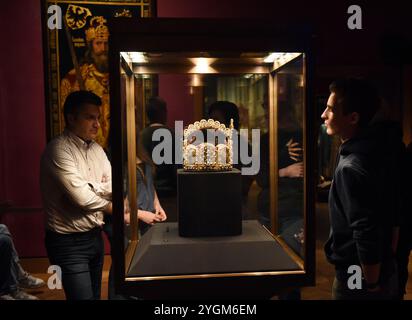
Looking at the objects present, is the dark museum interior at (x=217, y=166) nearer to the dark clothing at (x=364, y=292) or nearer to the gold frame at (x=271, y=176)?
the gold frame at (x=271, y=176)

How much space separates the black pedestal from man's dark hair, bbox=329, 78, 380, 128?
1.66ft

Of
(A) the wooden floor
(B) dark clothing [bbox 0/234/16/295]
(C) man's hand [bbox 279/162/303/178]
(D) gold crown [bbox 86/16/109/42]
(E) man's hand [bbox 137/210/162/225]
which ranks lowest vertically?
(A) the wooden floor

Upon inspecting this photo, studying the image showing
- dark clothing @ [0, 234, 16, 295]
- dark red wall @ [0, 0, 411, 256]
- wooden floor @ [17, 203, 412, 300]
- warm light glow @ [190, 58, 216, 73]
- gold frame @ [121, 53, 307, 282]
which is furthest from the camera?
dark red wall @ [0, 0, 411, 256]

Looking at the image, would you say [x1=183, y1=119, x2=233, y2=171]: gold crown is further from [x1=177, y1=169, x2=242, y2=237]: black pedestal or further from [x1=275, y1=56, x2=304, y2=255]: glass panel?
[x1=275, y1=56, x2=304, y2=255]: glass panel

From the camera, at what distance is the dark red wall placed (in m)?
3.43

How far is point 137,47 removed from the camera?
1.47m

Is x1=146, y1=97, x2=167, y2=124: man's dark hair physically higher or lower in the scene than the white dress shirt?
higher

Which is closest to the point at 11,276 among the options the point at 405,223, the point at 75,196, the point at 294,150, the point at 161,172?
the point at 75,196

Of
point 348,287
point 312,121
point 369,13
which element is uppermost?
point 369,13

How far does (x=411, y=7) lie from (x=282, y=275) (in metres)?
2.99

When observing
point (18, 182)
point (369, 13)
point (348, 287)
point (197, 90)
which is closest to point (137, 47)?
point (197, 90)

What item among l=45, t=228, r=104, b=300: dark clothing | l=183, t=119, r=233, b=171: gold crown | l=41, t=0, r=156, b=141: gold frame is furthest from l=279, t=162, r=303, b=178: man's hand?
l=41, t=0, r=156, b=141: gold frame

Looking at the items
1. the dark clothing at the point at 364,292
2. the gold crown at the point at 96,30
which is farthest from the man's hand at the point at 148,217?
the gold crown at the point at 96,30

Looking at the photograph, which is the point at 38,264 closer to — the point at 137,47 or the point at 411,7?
the point at 137,47
